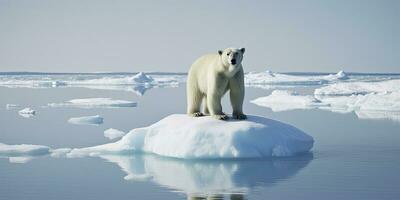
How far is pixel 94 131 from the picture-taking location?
13.5 m

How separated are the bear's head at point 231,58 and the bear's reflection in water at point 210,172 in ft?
4.60

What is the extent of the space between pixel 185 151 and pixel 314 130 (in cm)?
585

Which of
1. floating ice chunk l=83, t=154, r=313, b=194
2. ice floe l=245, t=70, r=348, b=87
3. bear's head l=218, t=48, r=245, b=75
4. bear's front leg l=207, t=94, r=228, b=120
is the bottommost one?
ice floe l=245, t=70, r=348, b=87

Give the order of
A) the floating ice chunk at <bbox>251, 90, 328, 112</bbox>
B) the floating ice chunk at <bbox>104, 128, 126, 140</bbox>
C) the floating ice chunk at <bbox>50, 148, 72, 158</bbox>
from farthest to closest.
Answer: the floating ice chunk at <bbox>251, 90, 328, 112</bbox> < the floating ice chunk at <bbox>104, 128, 126, 140</bbox> < the floating ice chunk at <bbox>50, 148, 72, 158</bbox>

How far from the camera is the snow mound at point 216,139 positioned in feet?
27.7

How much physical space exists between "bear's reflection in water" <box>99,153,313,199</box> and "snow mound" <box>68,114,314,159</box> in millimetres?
146

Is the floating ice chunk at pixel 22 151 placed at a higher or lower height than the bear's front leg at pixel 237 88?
lower

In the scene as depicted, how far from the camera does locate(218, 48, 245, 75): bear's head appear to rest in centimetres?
833

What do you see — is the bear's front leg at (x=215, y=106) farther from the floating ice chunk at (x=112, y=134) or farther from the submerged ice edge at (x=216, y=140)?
the floating ice chunk at (x=112, y=134)

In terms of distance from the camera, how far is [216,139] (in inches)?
332

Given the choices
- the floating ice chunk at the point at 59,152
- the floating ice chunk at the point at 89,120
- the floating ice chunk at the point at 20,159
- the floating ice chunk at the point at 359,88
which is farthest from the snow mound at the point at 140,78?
the floating ice chunk at the point at 20,159

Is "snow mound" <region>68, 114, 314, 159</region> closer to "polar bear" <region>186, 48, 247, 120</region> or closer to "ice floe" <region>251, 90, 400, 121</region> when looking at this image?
"polar bear" <region>186, 48, 247, 120</region>

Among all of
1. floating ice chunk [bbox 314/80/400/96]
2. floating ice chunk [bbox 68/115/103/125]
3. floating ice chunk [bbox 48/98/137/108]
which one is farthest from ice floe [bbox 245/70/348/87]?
floating ice chunk [bbox 68/115/103/125]

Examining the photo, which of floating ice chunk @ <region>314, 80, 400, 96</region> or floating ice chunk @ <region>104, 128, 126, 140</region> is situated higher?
floating ice chunk @ <region>104, 128, 126, 140</region>
